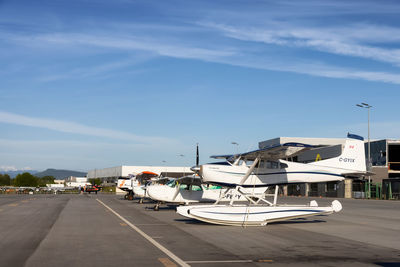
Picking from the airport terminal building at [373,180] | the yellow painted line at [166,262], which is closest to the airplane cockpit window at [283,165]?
the yellow painted line at [166,262]

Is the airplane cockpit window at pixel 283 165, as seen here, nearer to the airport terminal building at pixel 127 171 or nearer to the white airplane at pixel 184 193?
the white airplane at pixel 184 193

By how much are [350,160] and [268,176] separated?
3925 mm

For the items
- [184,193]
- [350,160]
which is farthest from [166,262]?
[184,193]

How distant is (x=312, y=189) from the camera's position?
74750mm

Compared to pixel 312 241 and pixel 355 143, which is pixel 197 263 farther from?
pixel 355 143

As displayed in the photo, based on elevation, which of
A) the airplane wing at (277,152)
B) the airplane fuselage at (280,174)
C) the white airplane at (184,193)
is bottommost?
the white airplane at (184,193)

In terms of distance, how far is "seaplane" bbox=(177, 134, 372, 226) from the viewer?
17.4 m

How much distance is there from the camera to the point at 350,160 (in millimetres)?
20297

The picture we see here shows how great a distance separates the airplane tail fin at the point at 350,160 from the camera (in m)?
20.1

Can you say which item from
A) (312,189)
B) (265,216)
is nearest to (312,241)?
(265,216)

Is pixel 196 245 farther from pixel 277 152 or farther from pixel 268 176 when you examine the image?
pixel 268 176

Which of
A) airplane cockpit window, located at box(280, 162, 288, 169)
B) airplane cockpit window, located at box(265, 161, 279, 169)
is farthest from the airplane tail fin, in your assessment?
airplane cockpit window, located at box(265, 161, 279, 169)

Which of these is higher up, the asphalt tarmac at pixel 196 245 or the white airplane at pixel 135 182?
the white airplane at pixel 135 182

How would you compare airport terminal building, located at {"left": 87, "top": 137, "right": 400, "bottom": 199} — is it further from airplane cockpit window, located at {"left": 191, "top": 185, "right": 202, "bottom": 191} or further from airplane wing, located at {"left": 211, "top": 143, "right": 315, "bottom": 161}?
airplane wing, located at {"left": 211, "top": 143, "right": 315, "bottom": 161}
